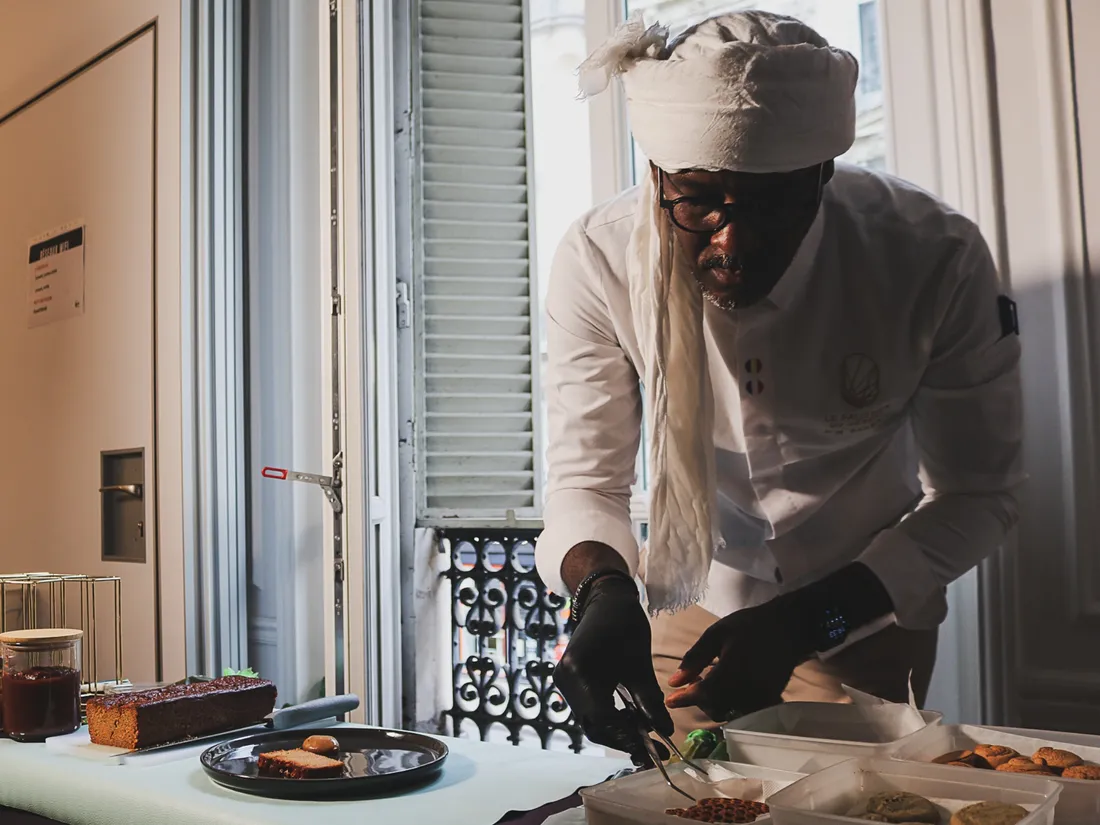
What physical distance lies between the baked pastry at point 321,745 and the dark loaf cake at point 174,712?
208 mm

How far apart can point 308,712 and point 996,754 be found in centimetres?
94

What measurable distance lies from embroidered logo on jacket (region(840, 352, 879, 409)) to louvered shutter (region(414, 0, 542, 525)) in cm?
128

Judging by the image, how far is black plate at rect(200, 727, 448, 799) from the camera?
1.15 metres

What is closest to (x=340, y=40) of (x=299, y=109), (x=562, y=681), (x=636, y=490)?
(x=299, y=109)

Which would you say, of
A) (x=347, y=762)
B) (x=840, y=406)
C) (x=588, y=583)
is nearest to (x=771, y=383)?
(x=840, y=406)

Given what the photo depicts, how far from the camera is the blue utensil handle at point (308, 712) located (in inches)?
57.3

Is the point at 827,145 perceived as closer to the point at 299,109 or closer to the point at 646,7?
the point at 646,7

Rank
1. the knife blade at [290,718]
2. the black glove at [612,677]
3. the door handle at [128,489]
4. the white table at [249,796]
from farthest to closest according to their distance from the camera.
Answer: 1. the door handle at [128,489]
2. the knife blade at [290,718]
3. the white table at [249,796]
4. the black glove at [612,677]

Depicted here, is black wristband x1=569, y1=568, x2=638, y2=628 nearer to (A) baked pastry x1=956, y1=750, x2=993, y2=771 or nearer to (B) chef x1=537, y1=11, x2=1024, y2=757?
(B) chef x1=537, y1=11, x2=1024, y2=757

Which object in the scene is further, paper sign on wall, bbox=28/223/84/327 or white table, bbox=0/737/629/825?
paper sign on wall, bbox=28/223/84/327

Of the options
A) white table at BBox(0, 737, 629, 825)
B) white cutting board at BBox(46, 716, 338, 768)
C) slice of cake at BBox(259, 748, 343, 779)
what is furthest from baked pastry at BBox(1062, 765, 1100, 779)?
white cutting board at BBox(46, 716, 338, 768)

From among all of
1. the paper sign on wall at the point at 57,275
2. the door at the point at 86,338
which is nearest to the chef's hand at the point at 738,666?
the door at the point at 86,338

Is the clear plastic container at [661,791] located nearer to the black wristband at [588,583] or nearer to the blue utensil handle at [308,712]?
the black wristband at [588,583]

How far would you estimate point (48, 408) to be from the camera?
3348 mm
